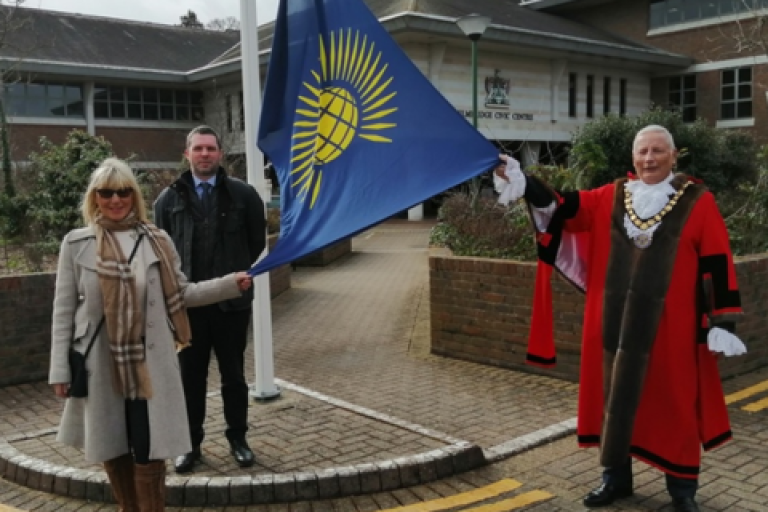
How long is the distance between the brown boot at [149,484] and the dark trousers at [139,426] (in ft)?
0.18

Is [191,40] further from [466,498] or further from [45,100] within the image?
[466,498]

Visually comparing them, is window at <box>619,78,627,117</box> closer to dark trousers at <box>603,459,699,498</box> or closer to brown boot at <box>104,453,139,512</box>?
dark trousers at <box>603,459,699,498</box>

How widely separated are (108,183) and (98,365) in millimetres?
835

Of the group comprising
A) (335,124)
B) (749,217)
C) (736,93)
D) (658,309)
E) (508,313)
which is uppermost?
(736,93)

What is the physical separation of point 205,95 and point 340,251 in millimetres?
20565

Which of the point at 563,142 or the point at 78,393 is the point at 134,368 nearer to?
the point at 78,393

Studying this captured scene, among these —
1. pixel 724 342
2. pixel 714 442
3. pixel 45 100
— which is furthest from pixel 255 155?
pixel 45 100

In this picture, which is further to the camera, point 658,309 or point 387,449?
point 387,449

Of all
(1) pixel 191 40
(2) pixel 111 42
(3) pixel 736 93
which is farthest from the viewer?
(1) pixel 191 40

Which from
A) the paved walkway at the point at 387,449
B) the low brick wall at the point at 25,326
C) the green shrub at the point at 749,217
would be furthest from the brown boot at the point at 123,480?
the green shrub at the point at 749,217

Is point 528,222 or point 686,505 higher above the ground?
point 528,222

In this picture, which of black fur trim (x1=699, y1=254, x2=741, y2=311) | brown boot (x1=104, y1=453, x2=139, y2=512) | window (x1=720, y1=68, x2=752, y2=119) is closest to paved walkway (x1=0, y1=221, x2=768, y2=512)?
brown boot (x1=104, y1=453, x2=139, y2=512)

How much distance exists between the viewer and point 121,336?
11.0 feet

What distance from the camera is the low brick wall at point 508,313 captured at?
650 cm
